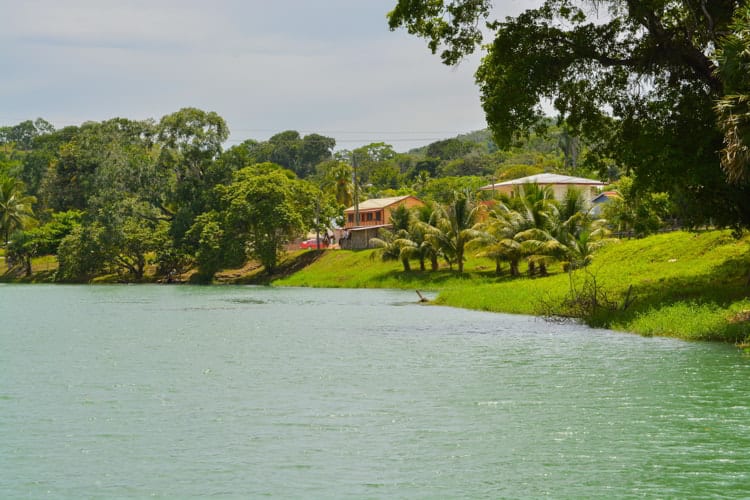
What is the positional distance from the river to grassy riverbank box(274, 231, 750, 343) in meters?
1.25

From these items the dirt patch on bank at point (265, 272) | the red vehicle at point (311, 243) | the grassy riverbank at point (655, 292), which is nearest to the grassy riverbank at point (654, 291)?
the grassy riverbank at point (655, 292)

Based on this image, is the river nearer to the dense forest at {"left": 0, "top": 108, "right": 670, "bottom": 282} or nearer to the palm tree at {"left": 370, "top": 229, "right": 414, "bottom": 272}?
the palm tree at {"left": 370, "top": 229, "right": 414, "bottom": 272}

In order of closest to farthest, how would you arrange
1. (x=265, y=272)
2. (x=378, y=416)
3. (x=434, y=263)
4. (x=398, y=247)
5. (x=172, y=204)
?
(x=378, y=416) → (x=434, y=263) → (x=398, y=247) → (x=265, y=272) → (x=172, y=204)

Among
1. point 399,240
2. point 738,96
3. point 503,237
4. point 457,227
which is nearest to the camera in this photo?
point 738,96

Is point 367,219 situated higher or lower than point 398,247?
higher

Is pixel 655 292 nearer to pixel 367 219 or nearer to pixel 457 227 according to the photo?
Result: pixel 457 227

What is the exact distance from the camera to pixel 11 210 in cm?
10856

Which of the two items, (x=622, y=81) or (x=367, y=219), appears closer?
(x=622, y=81)

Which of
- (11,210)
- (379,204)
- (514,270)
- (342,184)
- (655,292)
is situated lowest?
(655,292)

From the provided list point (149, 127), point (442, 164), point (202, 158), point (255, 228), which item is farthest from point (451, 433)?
point (442, 164)

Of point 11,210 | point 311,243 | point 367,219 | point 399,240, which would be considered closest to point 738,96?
point 399,240

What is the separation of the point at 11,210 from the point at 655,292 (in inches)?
3713

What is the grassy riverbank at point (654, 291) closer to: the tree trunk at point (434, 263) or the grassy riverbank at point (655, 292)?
the grassy riverbank at point (655, 292)

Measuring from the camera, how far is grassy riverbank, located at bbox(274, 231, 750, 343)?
28325mm
